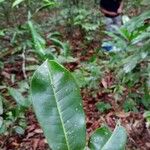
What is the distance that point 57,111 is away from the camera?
92 cm

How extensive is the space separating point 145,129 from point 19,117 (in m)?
0.84

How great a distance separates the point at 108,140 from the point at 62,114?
117mm

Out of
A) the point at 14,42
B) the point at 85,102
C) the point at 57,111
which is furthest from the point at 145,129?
the point at 57,111

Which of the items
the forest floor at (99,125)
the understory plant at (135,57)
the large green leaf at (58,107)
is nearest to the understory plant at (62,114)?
the large green leaf at (58,107)

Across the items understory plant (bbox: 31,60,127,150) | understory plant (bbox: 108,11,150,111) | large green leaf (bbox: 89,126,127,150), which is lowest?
understory plant (bbox: 108,11,150,111)

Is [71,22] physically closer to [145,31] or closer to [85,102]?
[85,102]

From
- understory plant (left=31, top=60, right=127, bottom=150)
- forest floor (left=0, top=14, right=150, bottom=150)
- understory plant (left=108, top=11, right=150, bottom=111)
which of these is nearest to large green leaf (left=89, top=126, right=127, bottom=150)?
understory plant (left=31, top=60, right=127, bottom=150)

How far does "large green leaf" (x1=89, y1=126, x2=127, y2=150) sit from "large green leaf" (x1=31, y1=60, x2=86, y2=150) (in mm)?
27

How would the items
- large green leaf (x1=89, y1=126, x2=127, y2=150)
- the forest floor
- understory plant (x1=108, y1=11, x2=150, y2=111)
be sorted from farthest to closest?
the forest floor < understory plant (x1=108, y1=11, x2=150, y2=111) < large green leaf (x1=89, y1=126, x2=127, y2=150)

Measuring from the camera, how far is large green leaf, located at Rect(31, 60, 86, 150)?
89cm

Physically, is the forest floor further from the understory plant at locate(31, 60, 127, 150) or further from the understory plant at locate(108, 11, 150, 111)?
the understory plant at locate(31, 60, 127, 150)

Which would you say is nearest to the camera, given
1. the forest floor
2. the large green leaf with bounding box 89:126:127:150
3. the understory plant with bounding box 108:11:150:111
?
the large green leaf with bounding box 89:126:127:150

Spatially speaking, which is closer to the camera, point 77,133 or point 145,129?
point 77,133

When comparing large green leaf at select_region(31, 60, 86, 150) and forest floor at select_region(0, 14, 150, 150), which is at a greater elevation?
large green leaf at select_region(31, 60, 86, 150)
